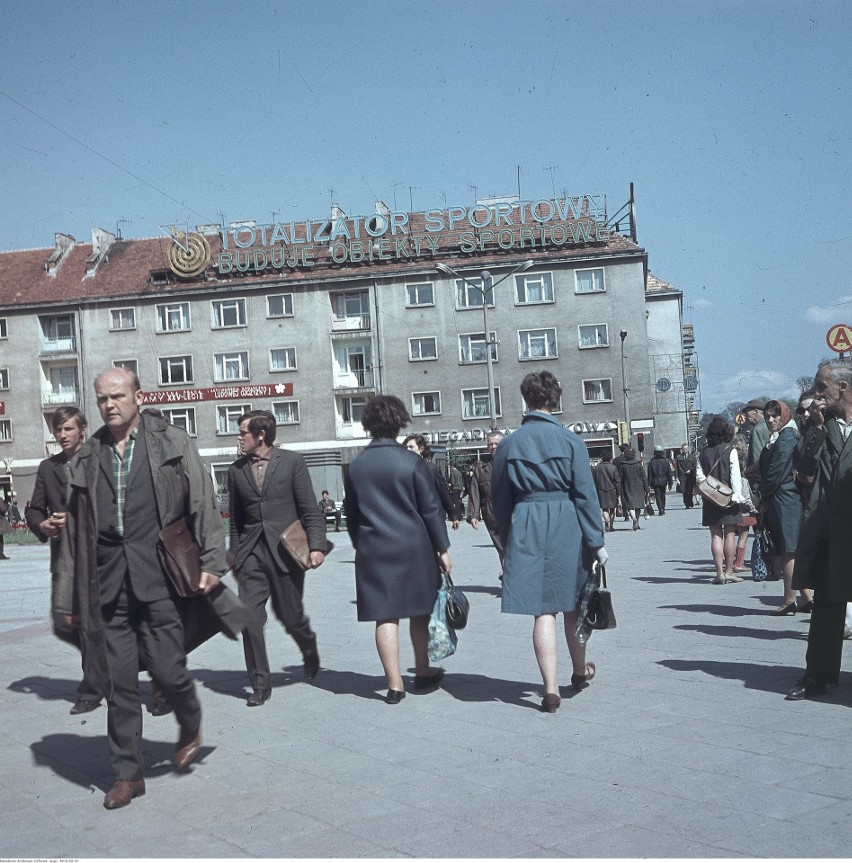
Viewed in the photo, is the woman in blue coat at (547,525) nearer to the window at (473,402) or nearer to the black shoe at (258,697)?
the black shoe at (258,697)

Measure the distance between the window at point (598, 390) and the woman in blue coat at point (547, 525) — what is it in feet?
179

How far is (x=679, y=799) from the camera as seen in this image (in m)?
4.83

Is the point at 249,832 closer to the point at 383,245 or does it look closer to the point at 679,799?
the point at 679,799

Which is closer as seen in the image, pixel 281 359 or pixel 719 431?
pixel 719 431

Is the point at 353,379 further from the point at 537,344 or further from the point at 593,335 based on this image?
the point at 593,335

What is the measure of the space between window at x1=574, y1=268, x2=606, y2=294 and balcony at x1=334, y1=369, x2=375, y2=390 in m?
11.6

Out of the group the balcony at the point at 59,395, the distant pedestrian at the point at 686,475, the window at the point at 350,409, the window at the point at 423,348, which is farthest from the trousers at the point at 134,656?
the balcony at the point at 59,395

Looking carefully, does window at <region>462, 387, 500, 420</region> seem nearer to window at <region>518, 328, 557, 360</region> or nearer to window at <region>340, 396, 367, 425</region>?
window at <region>518, 328, 557, 360</region>

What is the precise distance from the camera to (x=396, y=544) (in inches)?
301

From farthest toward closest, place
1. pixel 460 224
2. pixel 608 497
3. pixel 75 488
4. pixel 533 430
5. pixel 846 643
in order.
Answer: pixel 460 224
pixel 608 497
pixel 846 643
pixel 533 430
pixel 75 488

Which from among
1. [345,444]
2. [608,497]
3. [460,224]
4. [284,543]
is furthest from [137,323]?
[284,543]

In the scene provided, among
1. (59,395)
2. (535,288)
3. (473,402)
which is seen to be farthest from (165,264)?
(535,288)

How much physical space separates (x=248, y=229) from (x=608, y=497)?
4427cm

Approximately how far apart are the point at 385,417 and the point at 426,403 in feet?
178
